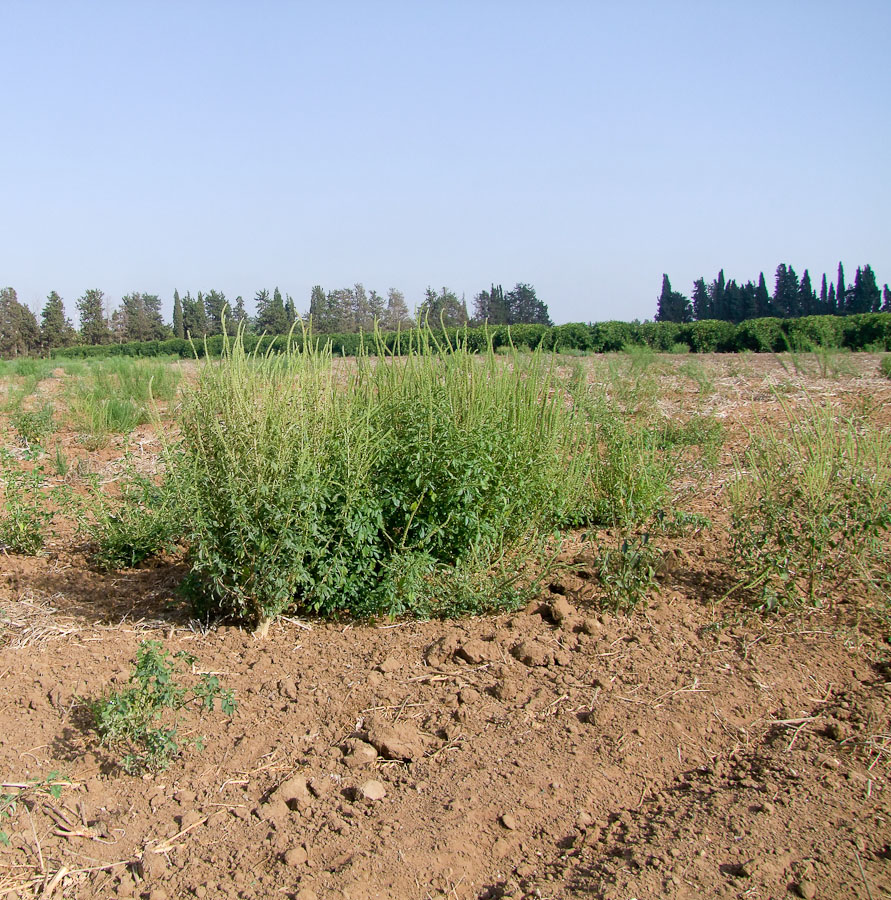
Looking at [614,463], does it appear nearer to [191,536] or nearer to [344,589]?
[344,589]

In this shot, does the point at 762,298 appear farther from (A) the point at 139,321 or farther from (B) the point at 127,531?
→ (B) the point at 127,531

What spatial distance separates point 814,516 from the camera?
392 cm

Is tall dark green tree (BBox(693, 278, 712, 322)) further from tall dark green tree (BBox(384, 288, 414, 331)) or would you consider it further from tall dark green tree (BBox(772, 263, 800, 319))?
tall dark green tree (BBox(384, 288, 414, 331))

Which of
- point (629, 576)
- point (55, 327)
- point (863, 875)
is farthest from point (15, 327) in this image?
point (863, 875)

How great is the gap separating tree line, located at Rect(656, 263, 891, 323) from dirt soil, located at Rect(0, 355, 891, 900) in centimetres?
3493

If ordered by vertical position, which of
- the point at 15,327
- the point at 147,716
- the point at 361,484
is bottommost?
the point at 147,716

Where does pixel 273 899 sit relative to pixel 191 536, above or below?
below

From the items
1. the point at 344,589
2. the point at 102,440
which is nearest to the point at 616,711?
the point at 344,589

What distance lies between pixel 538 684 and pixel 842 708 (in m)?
1.24

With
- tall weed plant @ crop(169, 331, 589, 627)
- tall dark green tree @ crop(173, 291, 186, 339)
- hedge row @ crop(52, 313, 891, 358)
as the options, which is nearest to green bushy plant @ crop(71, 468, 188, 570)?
tall weed plant @ crop(169, 331, 589, 627)

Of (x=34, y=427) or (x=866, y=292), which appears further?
(x=866, y=292)

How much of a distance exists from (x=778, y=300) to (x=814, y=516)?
128 feet

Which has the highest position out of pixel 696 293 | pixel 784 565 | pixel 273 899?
pixel 696 293

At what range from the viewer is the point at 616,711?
3.25 metres
